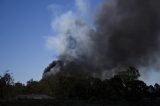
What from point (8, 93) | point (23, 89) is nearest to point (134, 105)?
point (8, 93)

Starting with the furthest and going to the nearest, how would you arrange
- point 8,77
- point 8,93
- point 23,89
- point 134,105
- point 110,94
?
point 23,89, point 8,77, point 8,93, point 110,94, point 134,105

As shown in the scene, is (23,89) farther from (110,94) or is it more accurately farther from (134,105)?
(134,105)

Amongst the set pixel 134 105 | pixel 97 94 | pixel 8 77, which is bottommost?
pixel 134 105

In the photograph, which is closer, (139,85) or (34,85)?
(139,85)

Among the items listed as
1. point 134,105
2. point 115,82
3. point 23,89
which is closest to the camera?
point 134,105

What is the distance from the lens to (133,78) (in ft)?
347

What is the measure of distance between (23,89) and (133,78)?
55.6 meters

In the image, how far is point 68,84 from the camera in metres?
107

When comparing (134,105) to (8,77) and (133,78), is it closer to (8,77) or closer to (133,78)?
(133,78)

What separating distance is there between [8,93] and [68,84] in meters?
22.5

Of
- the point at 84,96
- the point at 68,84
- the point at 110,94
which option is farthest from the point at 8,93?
the point at 110,94

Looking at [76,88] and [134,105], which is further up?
[76,88]

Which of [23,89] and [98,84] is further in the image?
[23,89]

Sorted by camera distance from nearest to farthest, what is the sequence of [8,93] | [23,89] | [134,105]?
1. [134,105]
2. [8,93]
3. [23,89]
